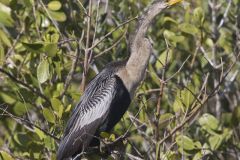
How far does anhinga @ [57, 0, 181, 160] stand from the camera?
461cm

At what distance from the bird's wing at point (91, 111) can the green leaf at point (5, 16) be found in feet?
2.73

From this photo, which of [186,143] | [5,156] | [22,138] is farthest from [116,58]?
[5,156]

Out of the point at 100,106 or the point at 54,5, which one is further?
the point at 54,5

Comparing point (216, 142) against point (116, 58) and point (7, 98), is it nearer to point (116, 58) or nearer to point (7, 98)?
point (116, 58)

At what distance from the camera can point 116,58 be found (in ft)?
18.0

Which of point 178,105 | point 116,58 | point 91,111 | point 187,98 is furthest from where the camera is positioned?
point 116,58

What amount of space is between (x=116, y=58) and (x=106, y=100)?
79 centimetres

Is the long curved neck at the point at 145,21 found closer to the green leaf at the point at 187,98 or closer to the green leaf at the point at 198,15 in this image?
the green leaf at the point at 198,15

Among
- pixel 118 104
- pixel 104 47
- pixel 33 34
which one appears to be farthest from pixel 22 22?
pixel 118 104

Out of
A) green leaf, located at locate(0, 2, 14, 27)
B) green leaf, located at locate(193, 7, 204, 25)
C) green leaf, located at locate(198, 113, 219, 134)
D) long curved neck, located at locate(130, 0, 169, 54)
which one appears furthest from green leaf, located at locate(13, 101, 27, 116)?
green leaf, located at locate(193, 7, 204, 25)

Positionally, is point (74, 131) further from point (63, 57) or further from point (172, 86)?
point (172, 86)

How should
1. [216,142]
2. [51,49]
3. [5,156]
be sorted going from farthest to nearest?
1. [216,142]
2. [51,49]
3. [5,156]

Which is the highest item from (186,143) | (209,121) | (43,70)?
(43,70)

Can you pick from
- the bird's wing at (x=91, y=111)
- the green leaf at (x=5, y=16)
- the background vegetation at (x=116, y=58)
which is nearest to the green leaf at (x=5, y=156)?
the background vegetation at (x=116, y=58)
